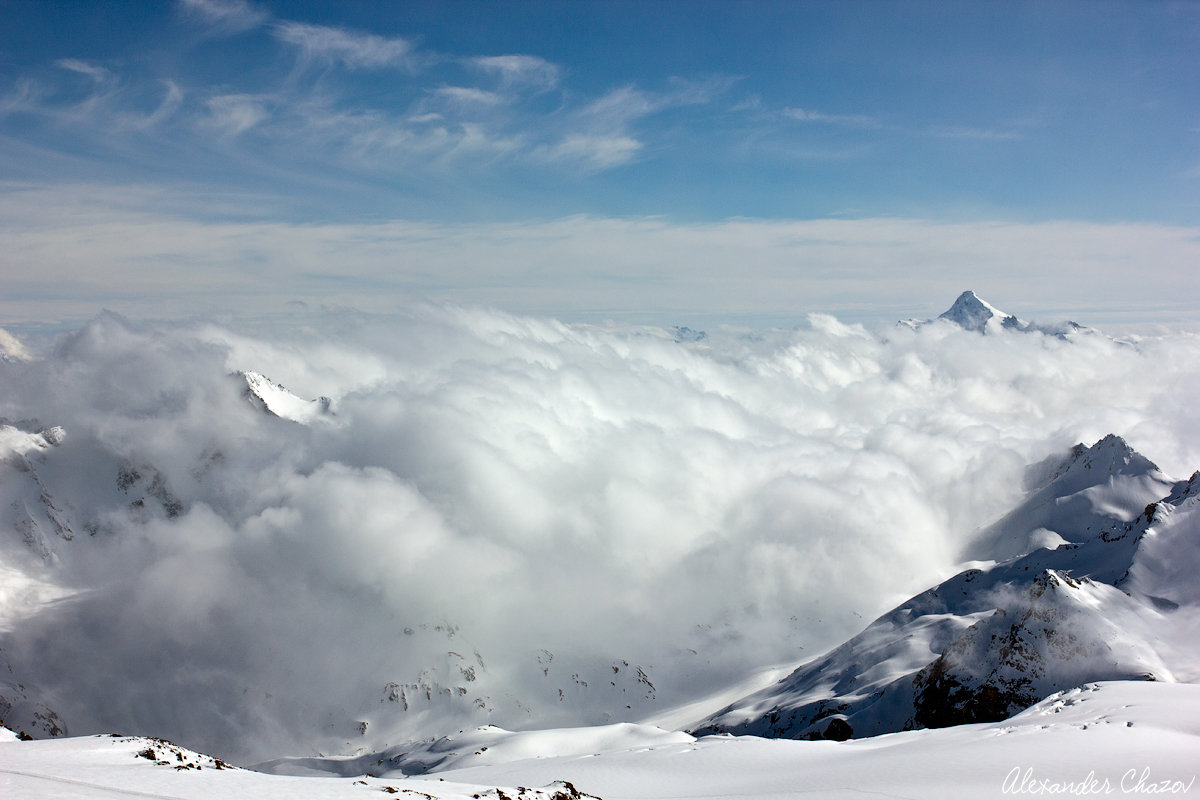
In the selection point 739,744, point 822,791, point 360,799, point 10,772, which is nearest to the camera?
point 10,772

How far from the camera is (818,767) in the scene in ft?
Answer: 152

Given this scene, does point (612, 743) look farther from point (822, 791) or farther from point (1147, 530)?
point (1147, 530)

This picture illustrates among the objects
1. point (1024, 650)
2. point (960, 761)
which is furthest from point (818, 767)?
point (1024, 650)

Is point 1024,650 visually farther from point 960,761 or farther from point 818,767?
point 960,761

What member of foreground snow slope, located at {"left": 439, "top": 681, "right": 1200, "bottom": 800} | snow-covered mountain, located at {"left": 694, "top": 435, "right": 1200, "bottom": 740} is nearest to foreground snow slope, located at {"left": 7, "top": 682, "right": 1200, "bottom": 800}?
foreground snow slope, located at {"left": 439, "top": 681, "right": 1200, "bottom": 800}

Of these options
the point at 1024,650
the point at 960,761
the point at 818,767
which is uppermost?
the point at 960,761

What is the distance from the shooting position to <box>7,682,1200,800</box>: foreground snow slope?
1113 inches

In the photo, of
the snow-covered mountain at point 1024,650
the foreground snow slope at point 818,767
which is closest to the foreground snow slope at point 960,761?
the foreground snow slope at point 818,767

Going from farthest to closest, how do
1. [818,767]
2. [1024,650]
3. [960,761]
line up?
1. [1024,650]
2. [818,767]
3. [960,761]

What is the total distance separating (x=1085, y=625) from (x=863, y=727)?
120ft

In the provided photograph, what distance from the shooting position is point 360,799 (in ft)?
93.6

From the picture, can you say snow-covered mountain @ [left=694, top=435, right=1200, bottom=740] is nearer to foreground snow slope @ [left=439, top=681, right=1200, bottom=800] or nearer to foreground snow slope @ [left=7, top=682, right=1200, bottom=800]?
foreground snow slope @ [left=439, top=681, right=1200, bottom=800]

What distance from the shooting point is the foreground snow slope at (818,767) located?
2827 centimetres

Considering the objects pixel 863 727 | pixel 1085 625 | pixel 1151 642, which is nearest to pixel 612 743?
pixel 863 727
